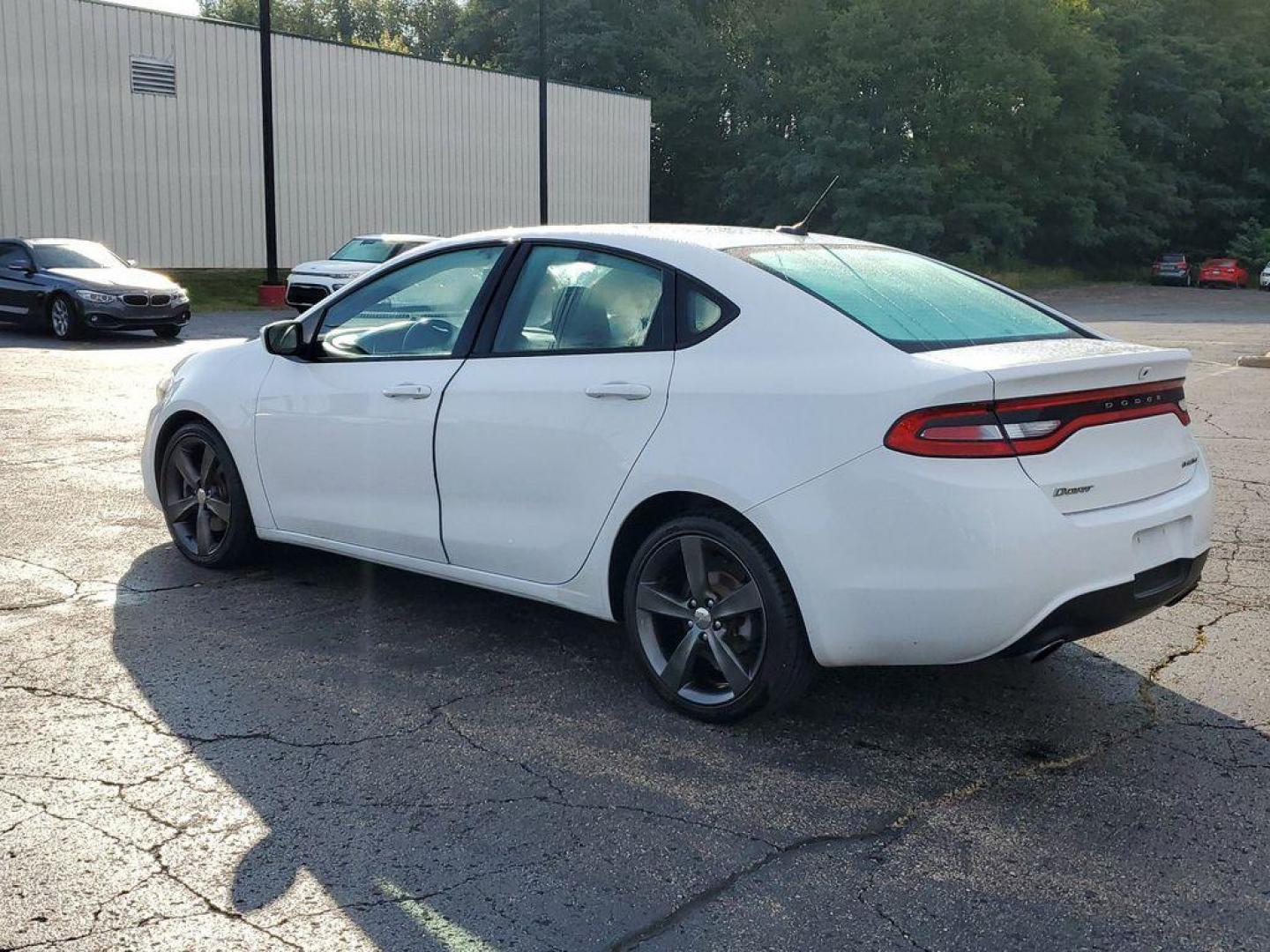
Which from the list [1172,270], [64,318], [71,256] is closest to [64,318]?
[64,318]

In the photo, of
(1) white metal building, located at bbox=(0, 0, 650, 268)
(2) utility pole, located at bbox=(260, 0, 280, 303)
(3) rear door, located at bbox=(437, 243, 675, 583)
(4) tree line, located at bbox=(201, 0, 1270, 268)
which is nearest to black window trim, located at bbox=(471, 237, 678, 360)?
(3) rear door, located at bbox=(437, 243, 675, 583)

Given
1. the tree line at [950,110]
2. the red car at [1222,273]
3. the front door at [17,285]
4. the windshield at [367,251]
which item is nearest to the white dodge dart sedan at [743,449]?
the front door at [17,285]

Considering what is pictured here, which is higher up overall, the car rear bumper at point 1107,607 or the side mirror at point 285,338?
the side mirror at point 285,338

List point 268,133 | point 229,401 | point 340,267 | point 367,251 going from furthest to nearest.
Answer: point 268,133 < point 367,251 < point 340,267 < point 229,401

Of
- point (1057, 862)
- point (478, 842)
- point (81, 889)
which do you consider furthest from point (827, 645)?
point (81, 889)

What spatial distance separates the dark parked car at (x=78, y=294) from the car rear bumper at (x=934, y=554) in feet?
52.6

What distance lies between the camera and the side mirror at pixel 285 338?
17.6 ft

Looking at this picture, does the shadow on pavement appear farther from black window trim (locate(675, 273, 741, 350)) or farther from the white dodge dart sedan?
black window trim (locate(675, 273, 741, 350))

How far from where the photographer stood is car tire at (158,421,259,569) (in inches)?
226

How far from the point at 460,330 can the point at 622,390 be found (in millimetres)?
928

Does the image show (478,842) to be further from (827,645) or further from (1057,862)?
(1057,862)

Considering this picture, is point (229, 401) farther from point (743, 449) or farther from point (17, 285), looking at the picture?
point (17, 285)

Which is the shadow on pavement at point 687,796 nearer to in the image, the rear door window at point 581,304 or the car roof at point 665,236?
the rear door window at point 581,304

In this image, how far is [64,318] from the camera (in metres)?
18.0
